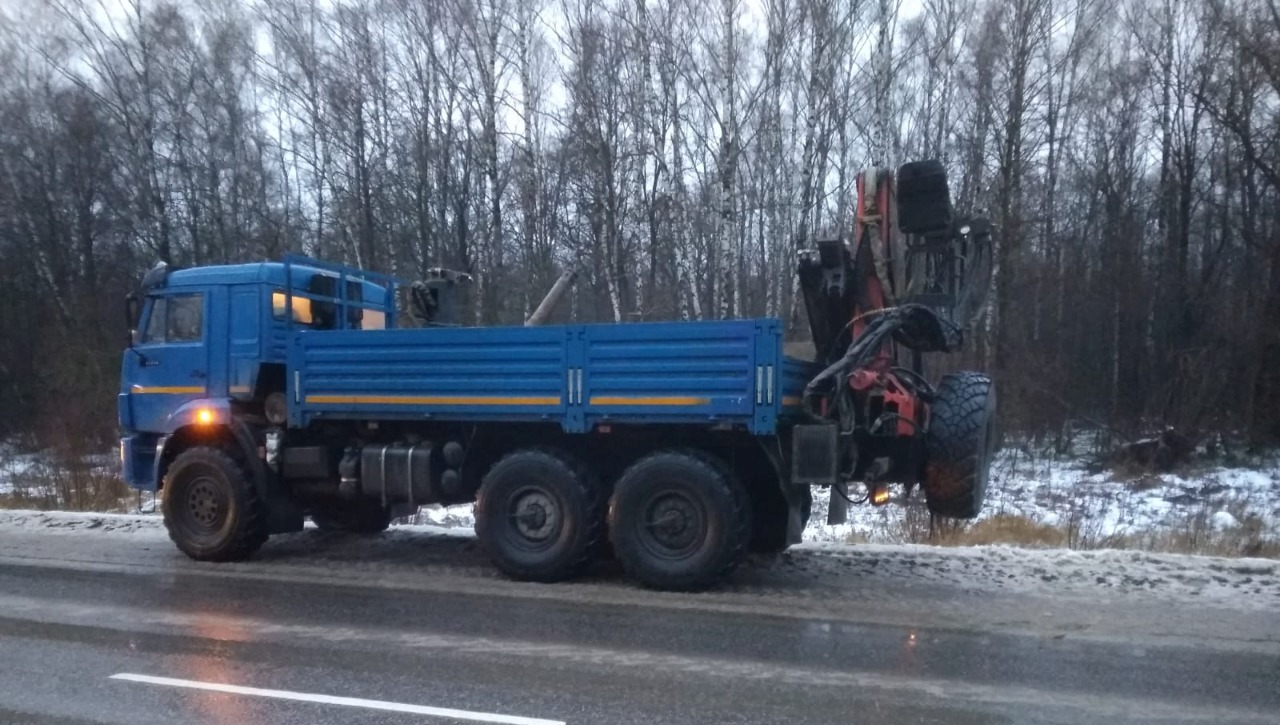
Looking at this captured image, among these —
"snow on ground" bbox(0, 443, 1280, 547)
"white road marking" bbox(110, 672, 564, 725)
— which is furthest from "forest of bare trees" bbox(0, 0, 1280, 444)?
"white road marking" bbox(110, 672, 564, 725)

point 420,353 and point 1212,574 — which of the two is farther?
point 420,353

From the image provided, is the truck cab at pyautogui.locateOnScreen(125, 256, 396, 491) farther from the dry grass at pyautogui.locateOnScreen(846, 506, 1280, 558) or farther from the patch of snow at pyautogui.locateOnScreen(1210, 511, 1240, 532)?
the patch of snow at pyautogui.locateOnScreen(1210, 511, 1240, 532)

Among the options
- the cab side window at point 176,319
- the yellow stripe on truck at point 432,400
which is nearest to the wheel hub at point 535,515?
the yellow stripe on truck at point 432,400

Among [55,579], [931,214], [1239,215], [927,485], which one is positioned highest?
[1239,215]

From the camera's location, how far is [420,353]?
11.2m

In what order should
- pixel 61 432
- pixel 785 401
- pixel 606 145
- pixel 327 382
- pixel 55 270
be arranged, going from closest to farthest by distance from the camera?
pixel 785 401 < pixel 327 382 < pixel 61 432 < pixel 606 145 < pixel 55 270

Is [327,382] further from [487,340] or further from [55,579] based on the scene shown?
[55,579]

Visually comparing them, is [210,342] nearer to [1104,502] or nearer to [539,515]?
[539,515]

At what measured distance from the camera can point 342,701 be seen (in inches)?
265

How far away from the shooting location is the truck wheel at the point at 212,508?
11.9 m

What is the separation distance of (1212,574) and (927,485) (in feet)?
9.28

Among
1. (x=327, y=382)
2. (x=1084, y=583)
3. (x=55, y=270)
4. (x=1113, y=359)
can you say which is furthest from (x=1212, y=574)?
(x=55, y=270)

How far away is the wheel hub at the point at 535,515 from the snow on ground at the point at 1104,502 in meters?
3.78

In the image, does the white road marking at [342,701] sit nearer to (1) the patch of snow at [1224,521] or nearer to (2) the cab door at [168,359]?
(2) the cab door at [168,359]
